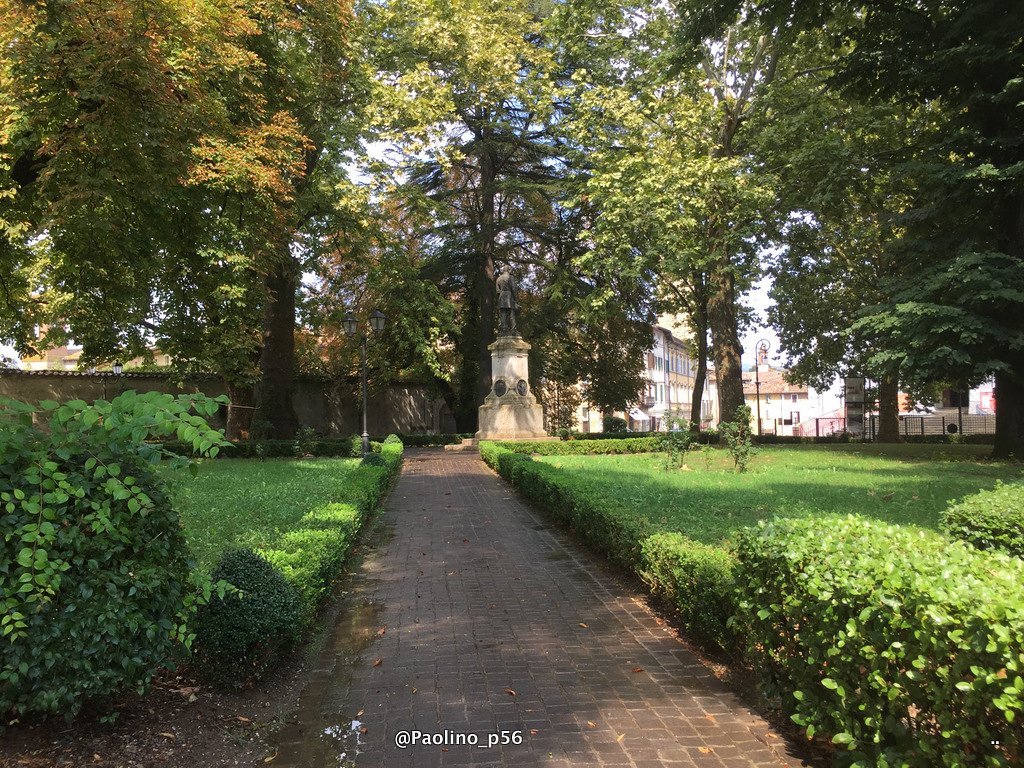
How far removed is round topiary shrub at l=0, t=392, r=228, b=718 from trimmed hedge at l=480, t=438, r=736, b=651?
11.0 feet

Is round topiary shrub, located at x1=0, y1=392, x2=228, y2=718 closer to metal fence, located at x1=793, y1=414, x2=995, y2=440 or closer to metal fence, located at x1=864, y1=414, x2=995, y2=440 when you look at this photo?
metal fence, located at x1=864, y1=414, x2=995, y2=440

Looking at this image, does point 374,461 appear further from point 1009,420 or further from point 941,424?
point 941,424

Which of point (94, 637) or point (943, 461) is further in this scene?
point (943, 461)

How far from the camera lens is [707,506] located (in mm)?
9742

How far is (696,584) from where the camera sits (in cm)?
504

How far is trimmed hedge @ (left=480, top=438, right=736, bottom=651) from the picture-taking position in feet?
15.6

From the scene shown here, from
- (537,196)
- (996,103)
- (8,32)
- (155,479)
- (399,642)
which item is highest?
(537,196)

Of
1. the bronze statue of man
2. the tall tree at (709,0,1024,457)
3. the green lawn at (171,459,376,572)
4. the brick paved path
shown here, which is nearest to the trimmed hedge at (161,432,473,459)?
the green lawn at (171,459,376,572)

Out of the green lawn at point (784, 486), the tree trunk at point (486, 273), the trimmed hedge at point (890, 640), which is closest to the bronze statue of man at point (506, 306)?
the tree trunk at point (486, 273)

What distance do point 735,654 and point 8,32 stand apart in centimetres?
1103

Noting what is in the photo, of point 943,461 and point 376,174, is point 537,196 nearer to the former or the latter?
point 376,174

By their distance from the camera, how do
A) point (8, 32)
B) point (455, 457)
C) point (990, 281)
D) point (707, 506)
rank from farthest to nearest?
point (455, 457) → point (990, 281) → point (707, 506) → point (8, 32)

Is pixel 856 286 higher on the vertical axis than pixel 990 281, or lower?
higher

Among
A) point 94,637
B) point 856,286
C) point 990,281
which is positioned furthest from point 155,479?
point 856,286
